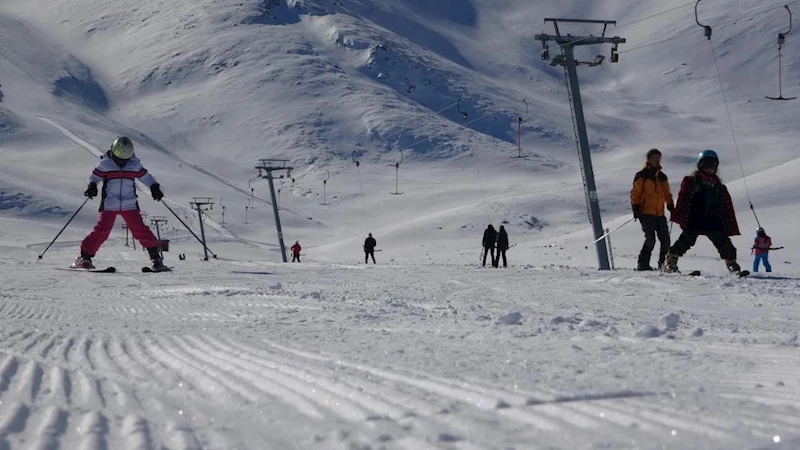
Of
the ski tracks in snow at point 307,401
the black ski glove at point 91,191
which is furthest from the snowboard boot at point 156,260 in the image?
the ski tracks in snow at point 307,401

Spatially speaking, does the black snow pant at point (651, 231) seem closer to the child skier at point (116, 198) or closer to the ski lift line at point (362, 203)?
the child skier at point (116, 198)

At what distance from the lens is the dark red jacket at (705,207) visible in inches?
411

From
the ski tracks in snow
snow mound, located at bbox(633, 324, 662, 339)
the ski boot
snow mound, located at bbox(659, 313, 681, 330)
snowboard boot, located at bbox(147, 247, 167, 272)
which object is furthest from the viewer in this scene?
the ski boot

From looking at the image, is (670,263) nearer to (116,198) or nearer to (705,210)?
(705,210)

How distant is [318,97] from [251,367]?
15276cm

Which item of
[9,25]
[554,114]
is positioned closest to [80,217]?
[554,114]

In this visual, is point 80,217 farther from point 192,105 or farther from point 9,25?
point 9,25

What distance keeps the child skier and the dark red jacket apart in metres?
7.24

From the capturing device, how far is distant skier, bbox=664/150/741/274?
1043cm

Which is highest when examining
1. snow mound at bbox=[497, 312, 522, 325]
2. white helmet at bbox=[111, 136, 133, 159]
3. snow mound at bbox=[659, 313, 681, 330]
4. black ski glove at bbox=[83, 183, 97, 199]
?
white helmet at bbox=[111, 136, 133, 159]

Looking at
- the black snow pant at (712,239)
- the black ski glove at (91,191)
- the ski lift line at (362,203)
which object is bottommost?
the black snow pant at (712,239)

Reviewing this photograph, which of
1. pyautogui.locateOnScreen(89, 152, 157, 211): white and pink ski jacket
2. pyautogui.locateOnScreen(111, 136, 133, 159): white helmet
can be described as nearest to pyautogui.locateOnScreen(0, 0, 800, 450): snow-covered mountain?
pyautogui.locateOnScreen(89, 152, 157, 211): white and pink ski jacket

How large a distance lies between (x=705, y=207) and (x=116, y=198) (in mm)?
8112

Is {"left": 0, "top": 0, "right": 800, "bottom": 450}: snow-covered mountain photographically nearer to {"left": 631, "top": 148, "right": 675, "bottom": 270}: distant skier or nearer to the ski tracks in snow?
the ski tracks in snow
